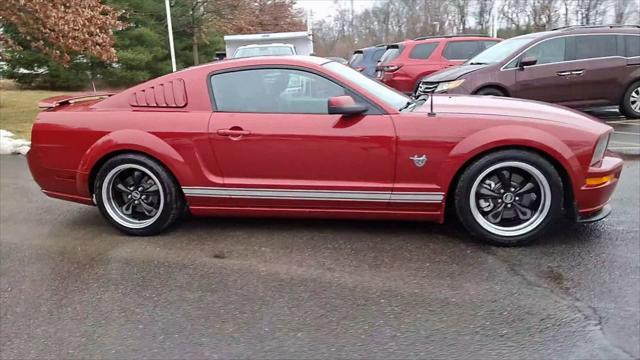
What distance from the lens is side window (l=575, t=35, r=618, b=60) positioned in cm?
944

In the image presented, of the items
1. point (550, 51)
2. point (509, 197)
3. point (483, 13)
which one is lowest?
point (509, 197)

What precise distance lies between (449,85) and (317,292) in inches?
258

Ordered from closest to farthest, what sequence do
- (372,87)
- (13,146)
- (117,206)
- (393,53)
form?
(372,87), (117,206), (13,146), (393,53)

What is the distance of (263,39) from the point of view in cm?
1644

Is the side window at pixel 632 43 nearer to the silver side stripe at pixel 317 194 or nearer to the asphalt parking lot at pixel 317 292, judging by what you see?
the asphalt parking lot at pixel 317 292

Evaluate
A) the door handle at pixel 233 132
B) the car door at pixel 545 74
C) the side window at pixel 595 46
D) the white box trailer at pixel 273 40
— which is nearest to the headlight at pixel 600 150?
the door handle at pixel 233 132

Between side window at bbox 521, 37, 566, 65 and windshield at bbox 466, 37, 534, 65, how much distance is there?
233 mm

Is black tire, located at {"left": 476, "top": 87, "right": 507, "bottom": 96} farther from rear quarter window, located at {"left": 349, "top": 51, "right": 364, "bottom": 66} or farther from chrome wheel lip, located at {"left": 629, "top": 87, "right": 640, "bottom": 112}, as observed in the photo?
rear quarter window, located at {"left": 349, "top": 51, "right": 364, "bottom": 66}

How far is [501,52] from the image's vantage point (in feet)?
31.8

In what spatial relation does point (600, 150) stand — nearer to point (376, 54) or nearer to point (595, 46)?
point (595, 46)

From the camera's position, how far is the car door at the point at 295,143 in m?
4.02

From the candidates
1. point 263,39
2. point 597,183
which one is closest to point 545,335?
point 597,183

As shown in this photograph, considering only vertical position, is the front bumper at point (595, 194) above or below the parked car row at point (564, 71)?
below

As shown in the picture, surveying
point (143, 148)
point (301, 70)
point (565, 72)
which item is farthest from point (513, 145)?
point (565, 72)
